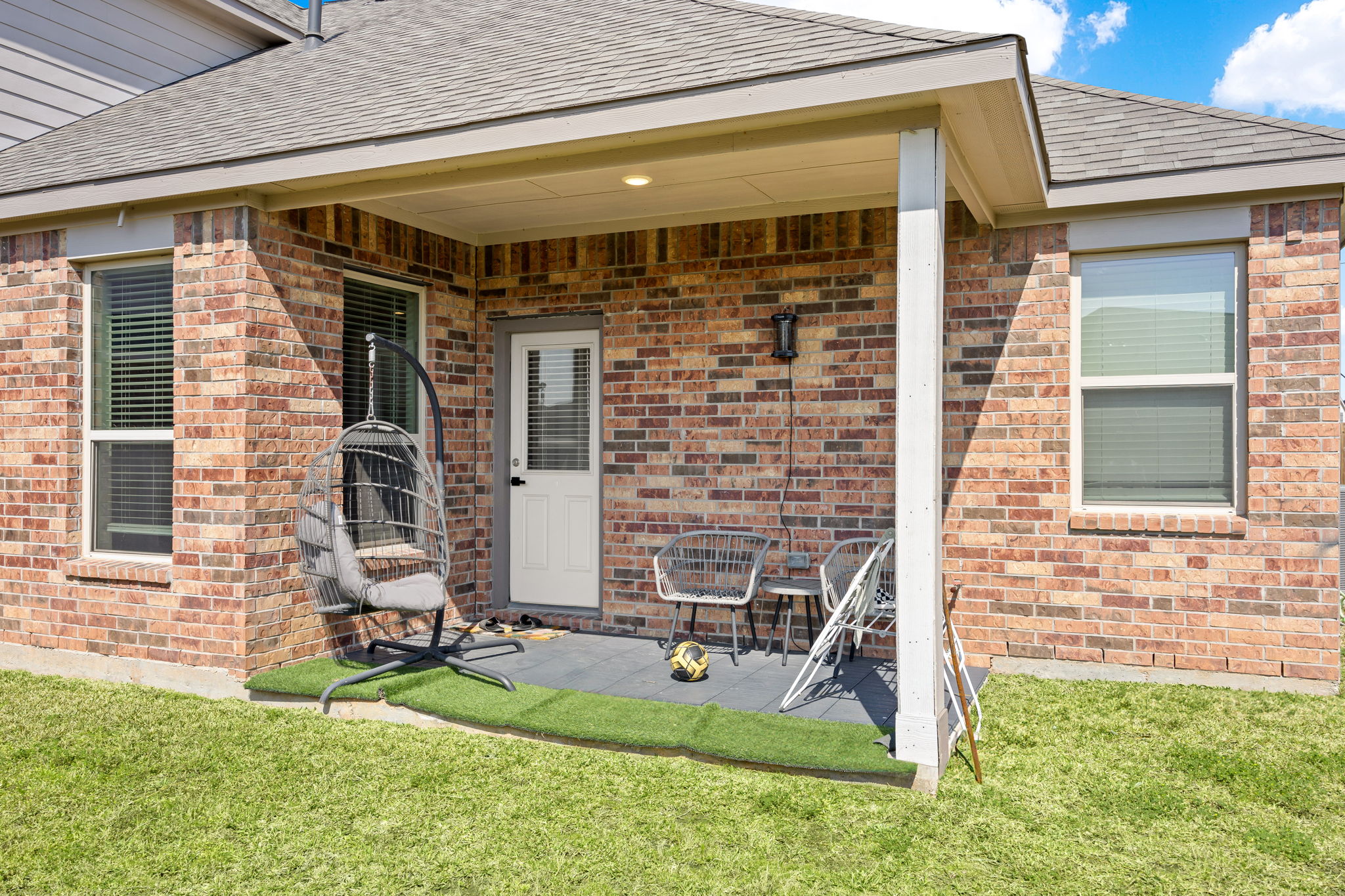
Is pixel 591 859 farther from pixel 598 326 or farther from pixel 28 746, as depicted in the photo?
pixel 598 326

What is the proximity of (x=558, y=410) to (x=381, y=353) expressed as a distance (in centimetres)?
130

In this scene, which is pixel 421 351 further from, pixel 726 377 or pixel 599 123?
pixel 599 123

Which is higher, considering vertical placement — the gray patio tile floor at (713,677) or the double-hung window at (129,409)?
the double-hung window at (129,409)

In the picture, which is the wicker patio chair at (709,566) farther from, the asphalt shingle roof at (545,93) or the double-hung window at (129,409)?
the double-hung window at (129,409)

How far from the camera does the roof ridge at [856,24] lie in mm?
3557

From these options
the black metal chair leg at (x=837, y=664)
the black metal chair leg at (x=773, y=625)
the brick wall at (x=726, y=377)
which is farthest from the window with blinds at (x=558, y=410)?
the black metal chair leg at (x=837, y=664)

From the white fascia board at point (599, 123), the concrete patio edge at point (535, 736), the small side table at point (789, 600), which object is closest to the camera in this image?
the white fascia board at point (599, 123)

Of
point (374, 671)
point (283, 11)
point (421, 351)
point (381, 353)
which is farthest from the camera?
point (283, 11)

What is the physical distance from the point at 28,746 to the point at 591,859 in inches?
110

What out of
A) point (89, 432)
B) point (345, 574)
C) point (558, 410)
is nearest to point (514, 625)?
point (558, 410)

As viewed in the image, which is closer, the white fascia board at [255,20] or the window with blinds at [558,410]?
the window with blinds at [558,410]

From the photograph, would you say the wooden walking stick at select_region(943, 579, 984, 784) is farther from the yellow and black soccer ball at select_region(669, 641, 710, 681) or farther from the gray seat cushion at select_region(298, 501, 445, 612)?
the gray seat cushion at select_region(298, 501, 445, 612)

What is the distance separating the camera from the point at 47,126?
6941 mm

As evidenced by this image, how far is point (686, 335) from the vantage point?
6.11 meters
